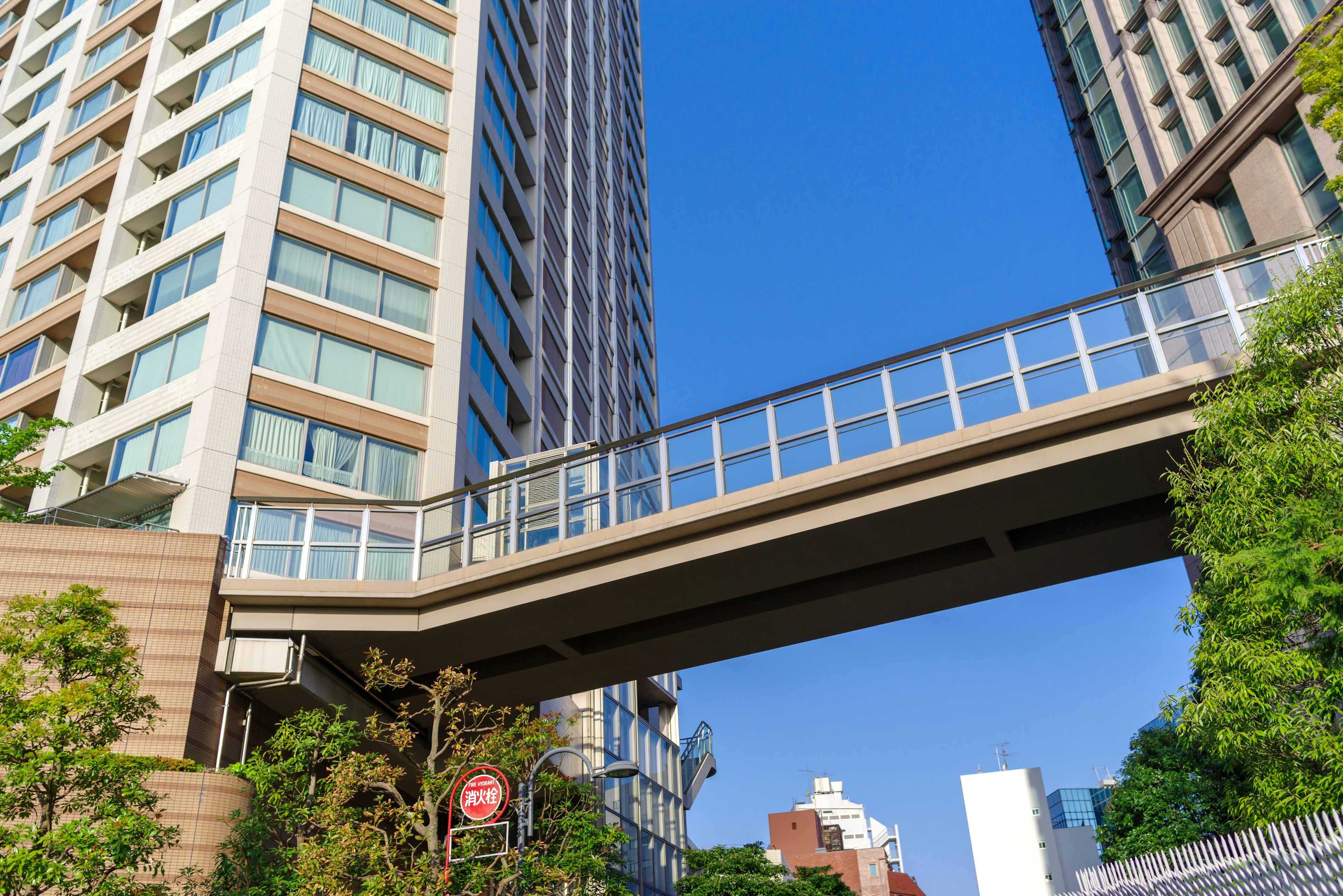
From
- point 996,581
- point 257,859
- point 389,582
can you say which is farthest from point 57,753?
point 996,581

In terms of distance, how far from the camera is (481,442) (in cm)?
2958

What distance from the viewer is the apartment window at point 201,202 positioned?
2770cm

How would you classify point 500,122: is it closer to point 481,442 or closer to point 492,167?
point 492,167

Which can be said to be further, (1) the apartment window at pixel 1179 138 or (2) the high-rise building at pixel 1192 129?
(1) the apartment window at pixel 1179 138

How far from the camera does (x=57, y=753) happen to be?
11789 mm

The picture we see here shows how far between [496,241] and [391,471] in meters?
11.1

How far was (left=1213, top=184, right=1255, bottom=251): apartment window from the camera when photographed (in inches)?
1184

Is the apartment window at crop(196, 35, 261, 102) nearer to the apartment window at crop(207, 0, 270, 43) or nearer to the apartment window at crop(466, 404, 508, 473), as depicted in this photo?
the apartment window at crop(207, 0, 270, 43)

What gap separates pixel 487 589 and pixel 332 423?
730 centimetres

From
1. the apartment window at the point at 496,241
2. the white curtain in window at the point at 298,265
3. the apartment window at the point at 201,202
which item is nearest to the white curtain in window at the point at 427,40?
the apartment window at the point at 496,241

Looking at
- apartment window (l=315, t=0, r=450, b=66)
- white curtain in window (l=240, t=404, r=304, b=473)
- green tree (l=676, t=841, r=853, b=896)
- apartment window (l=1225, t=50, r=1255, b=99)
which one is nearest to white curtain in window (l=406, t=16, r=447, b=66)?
apartment window (l=315, t=0, r=450, b=66)

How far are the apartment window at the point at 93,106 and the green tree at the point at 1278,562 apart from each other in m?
34.1

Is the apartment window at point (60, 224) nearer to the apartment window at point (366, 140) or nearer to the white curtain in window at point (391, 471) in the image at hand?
the apartment window at point (366, 140)

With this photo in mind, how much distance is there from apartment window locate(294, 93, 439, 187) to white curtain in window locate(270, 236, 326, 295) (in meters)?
3.62
